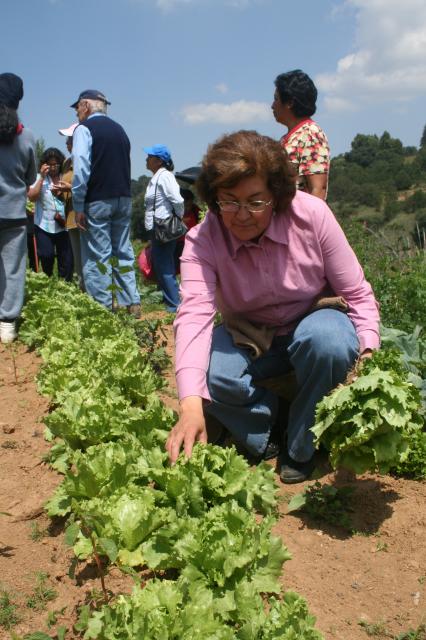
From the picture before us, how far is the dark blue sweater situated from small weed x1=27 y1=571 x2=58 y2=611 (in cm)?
426

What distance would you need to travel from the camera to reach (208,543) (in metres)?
2.11

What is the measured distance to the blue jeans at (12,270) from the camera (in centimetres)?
577

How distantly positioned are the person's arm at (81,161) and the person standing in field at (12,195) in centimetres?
38

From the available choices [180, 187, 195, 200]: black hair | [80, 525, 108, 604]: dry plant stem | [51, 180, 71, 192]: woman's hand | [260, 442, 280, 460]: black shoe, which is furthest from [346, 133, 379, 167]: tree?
[80, 525, 108, 604]: dry plant stem

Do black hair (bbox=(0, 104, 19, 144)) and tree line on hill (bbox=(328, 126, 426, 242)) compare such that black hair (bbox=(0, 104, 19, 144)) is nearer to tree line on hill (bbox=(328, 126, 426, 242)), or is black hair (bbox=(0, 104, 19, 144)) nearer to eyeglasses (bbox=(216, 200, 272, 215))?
eyeglasses (bbox=(216, 200, 272, 215))

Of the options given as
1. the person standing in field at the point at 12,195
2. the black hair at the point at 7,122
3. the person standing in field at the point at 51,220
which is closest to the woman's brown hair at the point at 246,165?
the black hair at the point at 7,122

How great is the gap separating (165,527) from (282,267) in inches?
53.8

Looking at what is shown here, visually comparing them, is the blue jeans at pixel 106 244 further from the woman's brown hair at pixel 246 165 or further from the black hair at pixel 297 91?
the woman's brown hair at pixel 246 165

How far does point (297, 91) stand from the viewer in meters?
4.33

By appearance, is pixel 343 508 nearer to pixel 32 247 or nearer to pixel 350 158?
pixel 32 247

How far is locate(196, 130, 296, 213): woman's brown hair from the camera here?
106 inches

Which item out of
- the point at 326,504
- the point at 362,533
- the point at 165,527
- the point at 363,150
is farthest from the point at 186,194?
the point at 363,150

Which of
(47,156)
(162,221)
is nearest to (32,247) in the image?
(47,156)

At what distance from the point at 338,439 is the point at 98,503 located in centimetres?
97
